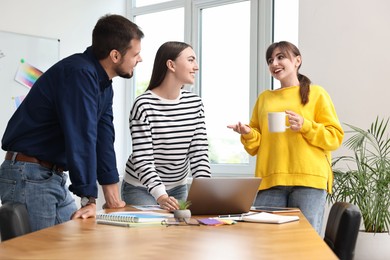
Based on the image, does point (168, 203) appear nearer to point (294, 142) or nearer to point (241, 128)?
point (241, 128)

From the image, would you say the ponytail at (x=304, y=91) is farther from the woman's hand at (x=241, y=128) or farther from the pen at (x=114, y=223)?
the pen at (x=114, y=223)

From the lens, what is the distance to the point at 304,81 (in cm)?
310

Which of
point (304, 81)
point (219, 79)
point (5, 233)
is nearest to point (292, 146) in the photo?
point (304, 81)

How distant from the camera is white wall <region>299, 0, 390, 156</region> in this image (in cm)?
400

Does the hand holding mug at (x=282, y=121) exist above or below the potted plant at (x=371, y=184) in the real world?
above

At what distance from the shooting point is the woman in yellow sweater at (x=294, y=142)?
2910 mm

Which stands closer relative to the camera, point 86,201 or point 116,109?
point 86,201

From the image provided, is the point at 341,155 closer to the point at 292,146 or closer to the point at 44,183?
the point at 292,146

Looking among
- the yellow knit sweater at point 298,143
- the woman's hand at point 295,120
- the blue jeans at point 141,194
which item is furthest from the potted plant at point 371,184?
the blue jeans at point 141,194

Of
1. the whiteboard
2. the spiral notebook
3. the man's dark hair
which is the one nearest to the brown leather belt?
the spiral notebook

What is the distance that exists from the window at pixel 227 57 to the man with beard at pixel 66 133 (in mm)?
2762

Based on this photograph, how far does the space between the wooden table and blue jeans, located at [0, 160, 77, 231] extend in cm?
34

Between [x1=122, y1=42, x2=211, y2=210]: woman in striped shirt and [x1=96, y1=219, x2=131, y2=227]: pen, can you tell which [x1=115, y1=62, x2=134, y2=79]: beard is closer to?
[x1=122, y1=42, x2=211, y2=210]: woman in striped shirt

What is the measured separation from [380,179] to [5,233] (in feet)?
7.96
